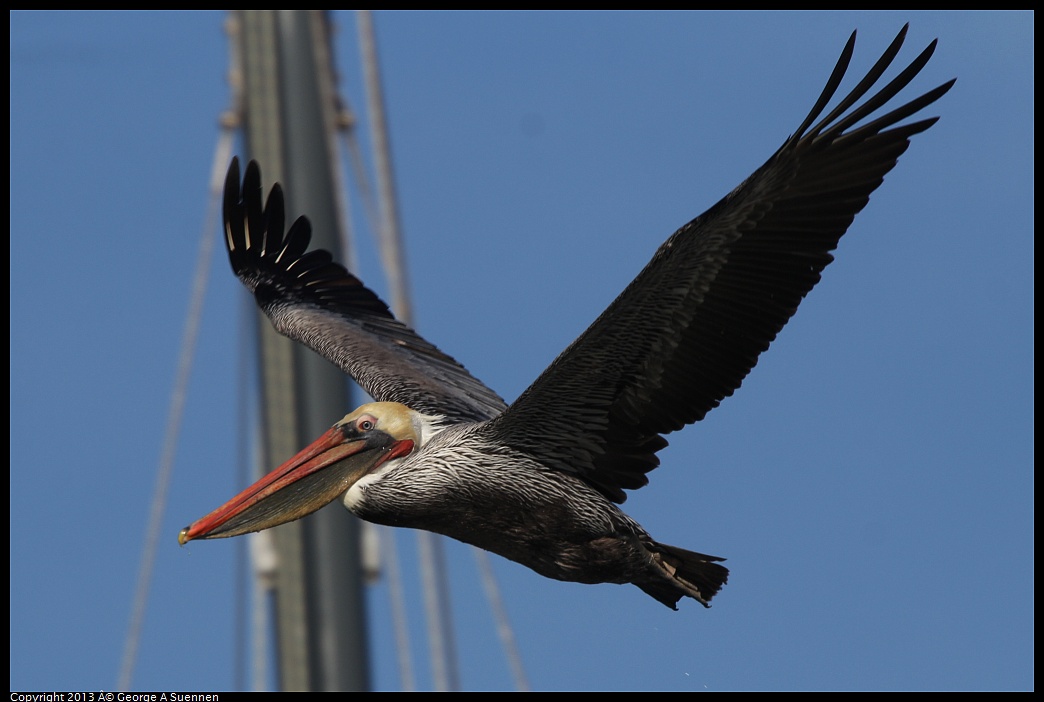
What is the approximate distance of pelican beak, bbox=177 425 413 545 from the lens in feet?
28.1

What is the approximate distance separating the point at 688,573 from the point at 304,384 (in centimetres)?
959

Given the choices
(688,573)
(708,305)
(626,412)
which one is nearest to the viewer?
(708,305)

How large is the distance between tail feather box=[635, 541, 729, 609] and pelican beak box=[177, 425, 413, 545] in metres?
1.35

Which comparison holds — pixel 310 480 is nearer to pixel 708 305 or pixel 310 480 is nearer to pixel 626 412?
pixel 626 412

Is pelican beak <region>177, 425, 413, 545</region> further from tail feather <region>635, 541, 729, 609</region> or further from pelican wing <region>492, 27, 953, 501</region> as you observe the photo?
tail feather <region>635, 541, 729, 609</region>

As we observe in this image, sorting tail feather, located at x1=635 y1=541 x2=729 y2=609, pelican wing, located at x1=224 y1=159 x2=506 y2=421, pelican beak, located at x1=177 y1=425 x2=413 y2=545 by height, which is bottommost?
tail feather, located at x1=635 y1=541 x2=729 y2=609

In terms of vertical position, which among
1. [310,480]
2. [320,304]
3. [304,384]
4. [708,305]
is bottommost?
[310,480]

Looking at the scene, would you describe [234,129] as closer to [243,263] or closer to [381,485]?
[243,263]

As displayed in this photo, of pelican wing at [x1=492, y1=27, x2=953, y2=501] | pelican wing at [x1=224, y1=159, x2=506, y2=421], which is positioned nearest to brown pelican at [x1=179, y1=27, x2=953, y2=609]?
pelican wing at [x1=492, y1=27, x2=953, y2=501]

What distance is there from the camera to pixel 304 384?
1772 centimetres

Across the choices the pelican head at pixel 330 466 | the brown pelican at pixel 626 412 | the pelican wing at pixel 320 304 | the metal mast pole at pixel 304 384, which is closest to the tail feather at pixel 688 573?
the brown pelican at pixel 626 412

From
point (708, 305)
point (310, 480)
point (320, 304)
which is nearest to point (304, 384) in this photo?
point (320, 304)

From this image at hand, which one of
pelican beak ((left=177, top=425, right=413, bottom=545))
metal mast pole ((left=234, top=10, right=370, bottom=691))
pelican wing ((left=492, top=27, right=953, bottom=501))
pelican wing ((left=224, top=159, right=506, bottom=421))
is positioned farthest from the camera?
metal mast pole ((left=234, top=10, right=370, bottom=691))
